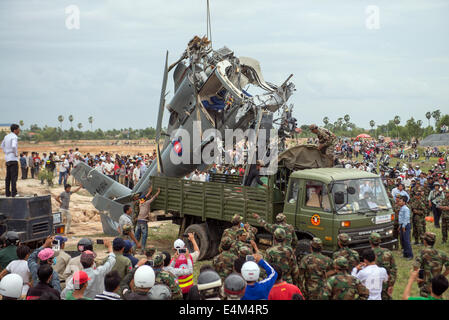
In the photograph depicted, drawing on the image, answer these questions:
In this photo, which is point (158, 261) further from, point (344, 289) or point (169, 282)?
point (344, 289)

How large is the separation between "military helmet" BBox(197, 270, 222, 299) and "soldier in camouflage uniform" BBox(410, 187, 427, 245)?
9358 mm

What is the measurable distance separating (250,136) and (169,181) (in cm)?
263

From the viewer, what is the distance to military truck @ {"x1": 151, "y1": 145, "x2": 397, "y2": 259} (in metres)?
9.49

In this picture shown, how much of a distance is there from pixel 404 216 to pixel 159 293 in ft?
27.5

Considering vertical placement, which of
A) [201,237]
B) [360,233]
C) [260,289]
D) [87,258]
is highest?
[87,258]

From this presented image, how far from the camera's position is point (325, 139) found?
35.6 feet

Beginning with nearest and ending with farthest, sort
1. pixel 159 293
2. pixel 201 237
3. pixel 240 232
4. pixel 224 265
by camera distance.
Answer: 1. pixel 159 293
2. pixel 224 265
3. pixel 240 232
4. pixel 201 237

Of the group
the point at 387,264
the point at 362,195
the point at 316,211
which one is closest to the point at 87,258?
the point at 387,264

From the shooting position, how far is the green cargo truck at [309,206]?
948cm

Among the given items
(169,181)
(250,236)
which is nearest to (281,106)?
(169,181)

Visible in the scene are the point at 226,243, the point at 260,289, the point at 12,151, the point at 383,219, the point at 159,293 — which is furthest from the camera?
the point at 12,151

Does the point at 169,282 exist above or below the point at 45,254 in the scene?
below

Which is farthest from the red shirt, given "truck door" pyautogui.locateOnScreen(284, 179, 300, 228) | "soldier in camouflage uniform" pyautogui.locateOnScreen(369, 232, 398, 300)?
"truck door" pyautogui.locateOnScreen(284, 179, 300, 228)

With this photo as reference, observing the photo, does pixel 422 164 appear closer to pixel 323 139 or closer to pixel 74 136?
pixel 323 139
